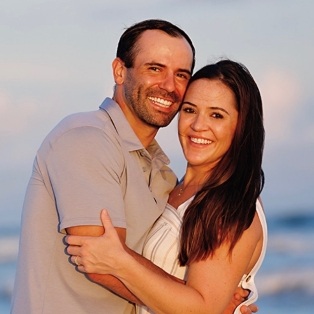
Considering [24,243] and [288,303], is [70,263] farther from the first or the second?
[288,303]

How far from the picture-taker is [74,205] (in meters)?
3.79

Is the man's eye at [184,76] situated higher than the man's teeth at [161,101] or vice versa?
the man's eye at [184,76]

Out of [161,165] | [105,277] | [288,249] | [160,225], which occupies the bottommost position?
[105,277]

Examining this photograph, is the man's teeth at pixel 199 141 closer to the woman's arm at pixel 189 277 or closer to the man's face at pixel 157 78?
the man's face at pixel 157 78

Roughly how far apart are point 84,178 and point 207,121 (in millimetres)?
700

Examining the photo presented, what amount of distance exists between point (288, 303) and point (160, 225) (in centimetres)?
807

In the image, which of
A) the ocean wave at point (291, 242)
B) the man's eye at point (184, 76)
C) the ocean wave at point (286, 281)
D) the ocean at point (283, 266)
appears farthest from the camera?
the ocean wave at point (291, 242)

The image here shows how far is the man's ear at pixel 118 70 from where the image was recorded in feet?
14.8

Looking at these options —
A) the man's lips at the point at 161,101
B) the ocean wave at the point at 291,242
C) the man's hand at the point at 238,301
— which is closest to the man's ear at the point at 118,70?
the man's lips at the point at 161,101

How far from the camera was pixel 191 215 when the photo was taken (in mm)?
4078

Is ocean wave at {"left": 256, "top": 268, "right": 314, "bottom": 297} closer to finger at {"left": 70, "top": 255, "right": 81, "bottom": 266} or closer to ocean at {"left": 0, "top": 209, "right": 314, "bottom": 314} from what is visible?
ocean at {"left": 0, "top": 209, "right": 314, "bottom": 314}

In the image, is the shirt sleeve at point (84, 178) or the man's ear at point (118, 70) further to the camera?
the man's ear at point (118, 70)

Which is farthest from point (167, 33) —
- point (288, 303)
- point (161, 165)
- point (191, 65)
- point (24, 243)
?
point (288, 303)

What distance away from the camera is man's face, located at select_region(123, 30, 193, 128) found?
4395 millimetres
